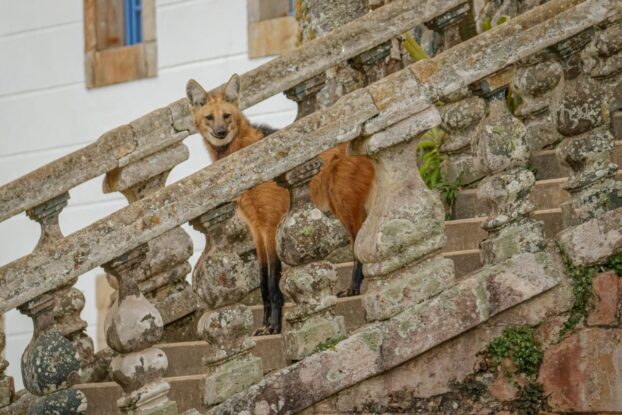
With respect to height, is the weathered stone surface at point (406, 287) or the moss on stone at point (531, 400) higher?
the weathered stone surface at point (406, 287)

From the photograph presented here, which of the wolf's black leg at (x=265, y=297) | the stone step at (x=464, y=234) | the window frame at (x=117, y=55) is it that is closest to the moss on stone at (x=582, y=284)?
the stone step at (x=464, y=234)

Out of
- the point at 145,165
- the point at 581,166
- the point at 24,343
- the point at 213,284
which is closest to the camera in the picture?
the point at 213,284

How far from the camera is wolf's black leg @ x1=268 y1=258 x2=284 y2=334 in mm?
6862

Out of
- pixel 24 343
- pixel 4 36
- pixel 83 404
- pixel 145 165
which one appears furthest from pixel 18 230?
pixel 83 404

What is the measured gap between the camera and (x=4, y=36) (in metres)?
12.3

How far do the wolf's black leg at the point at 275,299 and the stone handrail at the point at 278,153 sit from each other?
1.50m

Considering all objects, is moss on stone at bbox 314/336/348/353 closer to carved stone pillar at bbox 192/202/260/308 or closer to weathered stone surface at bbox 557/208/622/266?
carved stone pillar at bbox 192/202/260/308

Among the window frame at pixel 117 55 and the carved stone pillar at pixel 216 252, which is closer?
the carved stone pillar at pixel 216 252

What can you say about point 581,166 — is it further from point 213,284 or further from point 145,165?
point 145,165

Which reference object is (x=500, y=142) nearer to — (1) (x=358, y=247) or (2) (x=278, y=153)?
(1) (x=358, y=247)

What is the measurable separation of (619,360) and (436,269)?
788mm

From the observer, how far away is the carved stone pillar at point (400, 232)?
549 centimetres

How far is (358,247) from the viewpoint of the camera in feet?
18.4

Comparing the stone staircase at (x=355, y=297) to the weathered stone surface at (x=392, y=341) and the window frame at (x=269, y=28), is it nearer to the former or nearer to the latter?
the weathered stone surface at (x=392, y=341)
